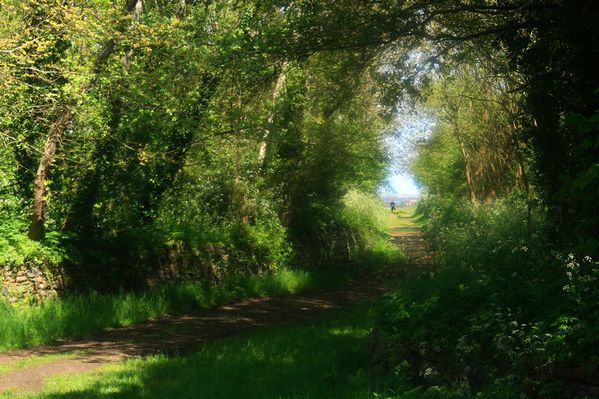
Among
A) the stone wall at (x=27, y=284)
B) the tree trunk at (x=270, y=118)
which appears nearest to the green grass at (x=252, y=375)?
the stone wall at (x=27, y=284)

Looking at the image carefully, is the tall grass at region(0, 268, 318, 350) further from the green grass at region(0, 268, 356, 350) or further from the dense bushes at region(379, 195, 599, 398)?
the dense bushes at region(379, 195, 599, 398)

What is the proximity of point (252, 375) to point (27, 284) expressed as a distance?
23.1 feet

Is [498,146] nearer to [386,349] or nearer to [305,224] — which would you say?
[305,224]

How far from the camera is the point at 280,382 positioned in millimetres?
7488

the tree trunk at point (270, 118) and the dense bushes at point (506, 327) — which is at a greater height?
the tree trunk at point (270, 118)

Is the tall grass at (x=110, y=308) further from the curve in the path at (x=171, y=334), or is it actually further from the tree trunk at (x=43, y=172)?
the tree trunk at (x=43, y=172)

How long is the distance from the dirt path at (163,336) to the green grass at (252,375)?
64cm

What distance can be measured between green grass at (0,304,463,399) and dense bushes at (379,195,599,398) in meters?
0.52

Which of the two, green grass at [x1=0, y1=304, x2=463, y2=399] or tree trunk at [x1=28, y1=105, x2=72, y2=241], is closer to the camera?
green grass at [x1=0, y1=304, x2=463, y2=399]

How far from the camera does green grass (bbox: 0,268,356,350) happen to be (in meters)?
11.2

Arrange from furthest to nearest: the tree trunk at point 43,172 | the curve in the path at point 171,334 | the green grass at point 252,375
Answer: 1. the tree trunk at point 43,172
2. the curve in the path at point 171,334
3. the green grass at point 252,375

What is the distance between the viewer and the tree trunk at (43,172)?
521 inches

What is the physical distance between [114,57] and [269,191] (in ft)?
25.5

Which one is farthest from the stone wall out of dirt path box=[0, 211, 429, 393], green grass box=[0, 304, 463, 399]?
green grass box=[0, 304, 463, 399]
